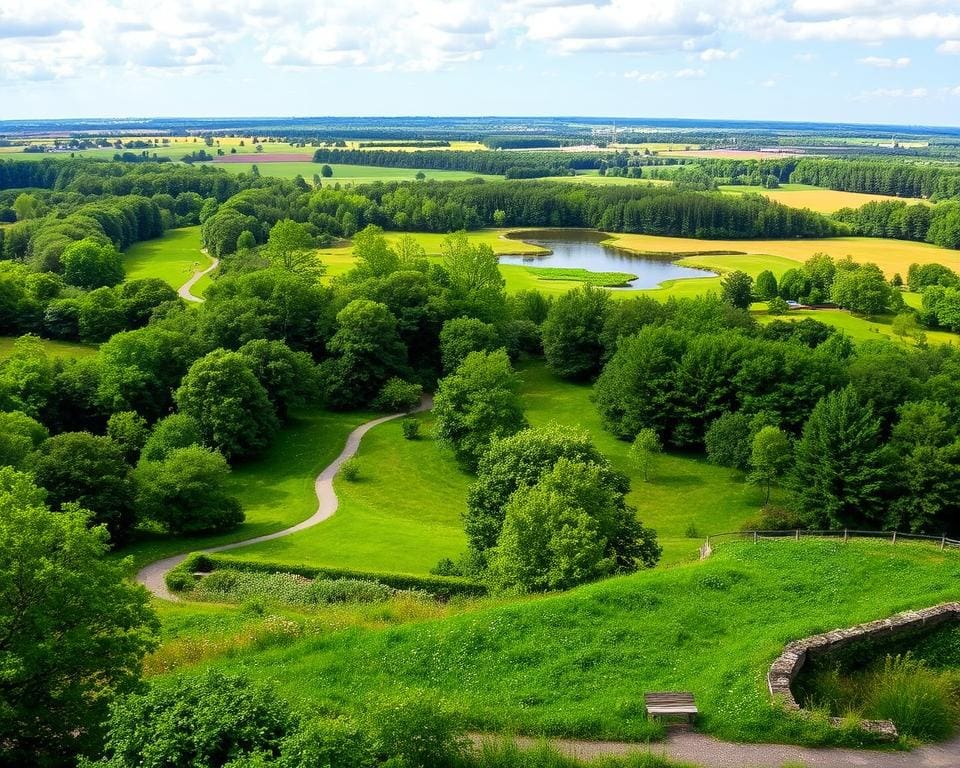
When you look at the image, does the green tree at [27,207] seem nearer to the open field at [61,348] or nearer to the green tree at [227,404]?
the open field at [61,348]

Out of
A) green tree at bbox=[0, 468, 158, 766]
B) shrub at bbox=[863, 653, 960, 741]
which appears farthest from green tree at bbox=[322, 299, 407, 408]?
shrub at bbox=[863, 653, 960, 741]

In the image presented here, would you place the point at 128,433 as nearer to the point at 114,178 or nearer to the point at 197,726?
the point at 197,726

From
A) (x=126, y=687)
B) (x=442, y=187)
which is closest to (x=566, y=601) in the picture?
(x=126, y=687)

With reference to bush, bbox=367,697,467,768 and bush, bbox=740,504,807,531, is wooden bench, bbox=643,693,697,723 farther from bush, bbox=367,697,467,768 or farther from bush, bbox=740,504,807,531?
bush, bbox=740,504,807,531

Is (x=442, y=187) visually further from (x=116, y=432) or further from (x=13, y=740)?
(x=13, y=740)

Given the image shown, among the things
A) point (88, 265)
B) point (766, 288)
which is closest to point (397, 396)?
point (88, 265)

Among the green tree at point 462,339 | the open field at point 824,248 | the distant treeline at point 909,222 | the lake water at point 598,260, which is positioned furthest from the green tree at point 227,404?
the distant treeline at point 909,222
